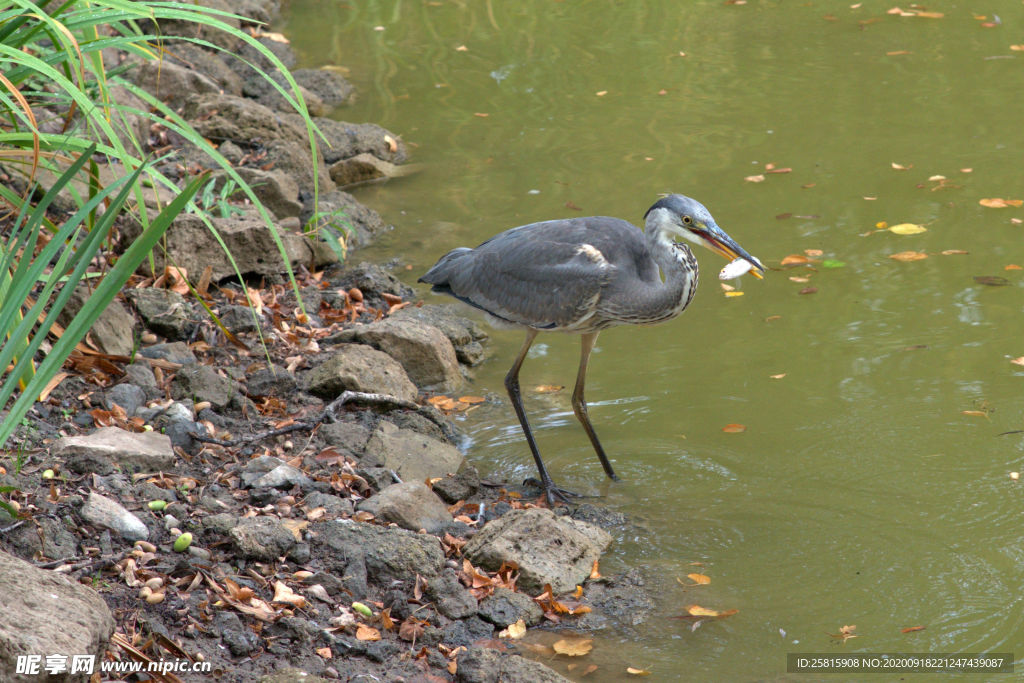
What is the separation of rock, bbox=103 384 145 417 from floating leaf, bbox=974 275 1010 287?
5006 mm

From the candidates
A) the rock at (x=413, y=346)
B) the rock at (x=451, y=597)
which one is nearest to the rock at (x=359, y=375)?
the rock at (x=413, y=346)

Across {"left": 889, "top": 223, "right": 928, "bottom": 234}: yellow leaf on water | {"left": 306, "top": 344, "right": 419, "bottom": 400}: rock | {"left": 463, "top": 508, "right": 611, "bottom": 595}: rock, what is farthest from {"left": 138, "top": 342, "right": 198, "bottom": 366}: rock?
{"left": 889, "top": 223, "right": 928, "bottom": 234}: yellow leaf on water

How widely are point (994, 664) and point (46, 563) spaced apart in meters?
3.25

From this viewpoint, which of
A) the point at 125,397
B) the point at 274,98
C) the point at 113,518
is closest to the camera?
the point at 113,518

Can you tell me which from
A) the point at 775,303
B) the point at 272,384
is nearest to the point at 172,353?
the point at 272,384

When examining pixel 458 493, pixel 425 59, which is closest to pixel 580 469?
pixel 458 493

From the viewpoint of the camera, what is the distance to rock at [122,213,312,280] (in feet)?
16.6

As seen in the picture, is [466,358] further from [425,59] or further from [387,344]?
[425,59]

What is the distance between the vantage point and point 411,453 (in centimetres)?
413

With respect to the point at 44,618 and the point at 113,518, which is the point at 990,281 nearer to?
the point at 113,518

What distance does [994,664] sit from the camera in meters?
3.10

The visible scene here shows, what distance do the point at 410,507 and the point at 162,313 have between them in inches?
77.3

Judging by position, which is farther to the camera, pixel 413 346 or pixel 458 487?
pixel 413 346

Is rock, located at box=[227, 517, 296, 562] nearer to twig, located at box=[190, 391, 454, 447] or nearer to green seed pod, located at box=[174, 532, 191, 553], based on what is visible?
green seed pod, located at box=[174, 532, 191, 553]
